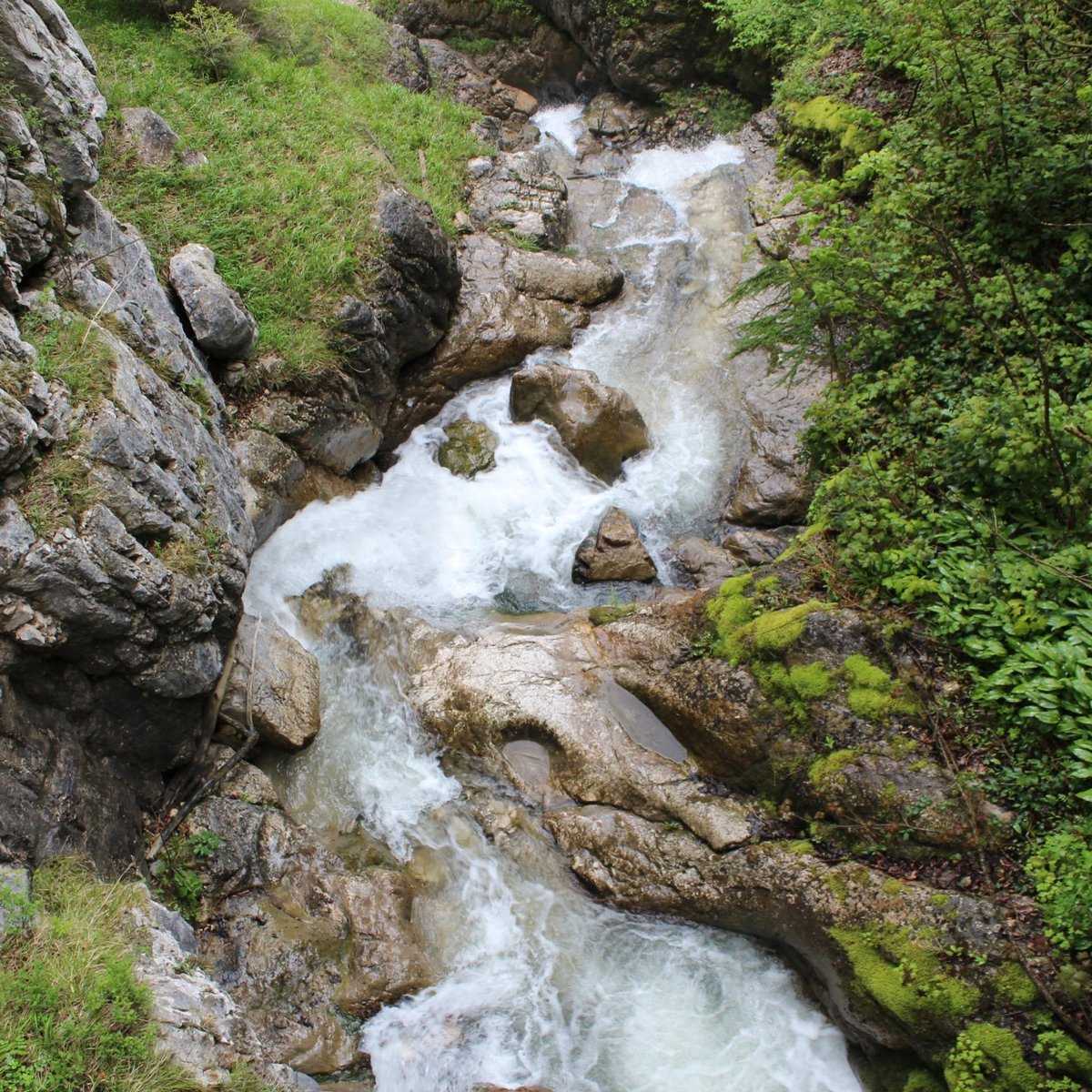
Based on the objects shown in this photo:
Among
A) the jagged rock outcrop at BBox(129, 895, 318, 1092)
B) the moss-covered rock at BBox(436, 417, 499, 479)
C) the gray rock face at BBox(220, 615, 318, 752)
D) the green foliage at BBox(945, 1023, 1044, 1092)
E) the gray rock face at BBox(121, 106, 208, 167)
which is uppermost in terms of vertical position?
the gray rock face at BBox(121, 106, 208, 167)

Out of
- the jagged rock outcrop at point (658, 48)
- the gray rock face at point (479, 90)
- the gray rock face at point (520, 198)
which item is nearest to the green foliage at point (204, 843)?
the gray rock face at point (520, 198)

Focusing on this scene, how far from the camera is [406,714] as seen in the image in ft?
27.0

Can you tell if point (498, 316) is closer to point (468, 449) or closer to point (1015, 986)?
point (468, 449)

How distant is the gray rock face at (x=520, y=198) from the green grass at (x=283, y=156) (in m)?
0.45

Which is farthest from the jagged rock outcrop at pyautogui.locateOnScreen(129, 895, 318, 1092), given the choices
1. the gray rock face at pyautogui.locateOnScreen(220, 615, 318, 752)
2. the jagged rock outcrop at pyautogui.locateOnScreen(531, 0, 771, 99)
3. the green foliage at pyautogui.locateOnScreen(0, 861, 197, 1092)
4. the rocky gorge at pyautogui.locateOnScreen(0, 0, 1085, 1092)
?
the jagged rock outcrop at pyautogui.locateOnScreen(531, 0, 771, 99)

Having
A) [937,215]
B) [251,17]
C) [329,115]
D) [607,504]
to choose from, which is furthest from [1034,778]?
[251,17]

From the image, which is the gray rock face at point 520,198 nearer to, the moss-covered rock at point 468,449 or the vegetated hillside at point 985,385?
the moss-covered rock at point 468,449

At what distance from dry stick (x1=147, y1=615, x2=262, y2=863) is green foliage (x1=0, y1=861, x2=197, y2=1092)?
5.21 ft

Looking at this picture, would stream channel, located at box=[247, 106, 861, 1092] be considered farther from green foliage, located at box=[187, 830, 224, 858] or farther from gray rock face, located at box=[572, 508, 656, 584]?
green foliage, located at box=[187, 830, 224, 858]

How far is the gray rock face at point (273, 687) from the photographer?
752 centimetres

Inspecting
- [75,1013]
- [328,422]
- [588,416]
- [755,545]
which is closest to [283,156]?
[328,422]

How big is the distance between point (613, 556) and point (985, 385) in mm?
4625

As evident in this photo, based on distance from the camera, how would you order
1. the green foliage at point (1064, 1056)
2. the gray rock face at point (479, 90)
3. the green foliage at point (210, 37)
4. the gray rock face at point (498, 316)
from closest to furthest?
the green foliage at point (1064, 1056) < the gray rock face at point (498, 316) < the green foliage at point (210, 37) < the gray rock face at point (479, 90)

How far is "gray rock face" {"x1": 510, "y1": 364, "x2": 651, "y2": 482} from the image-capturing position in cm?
1105
